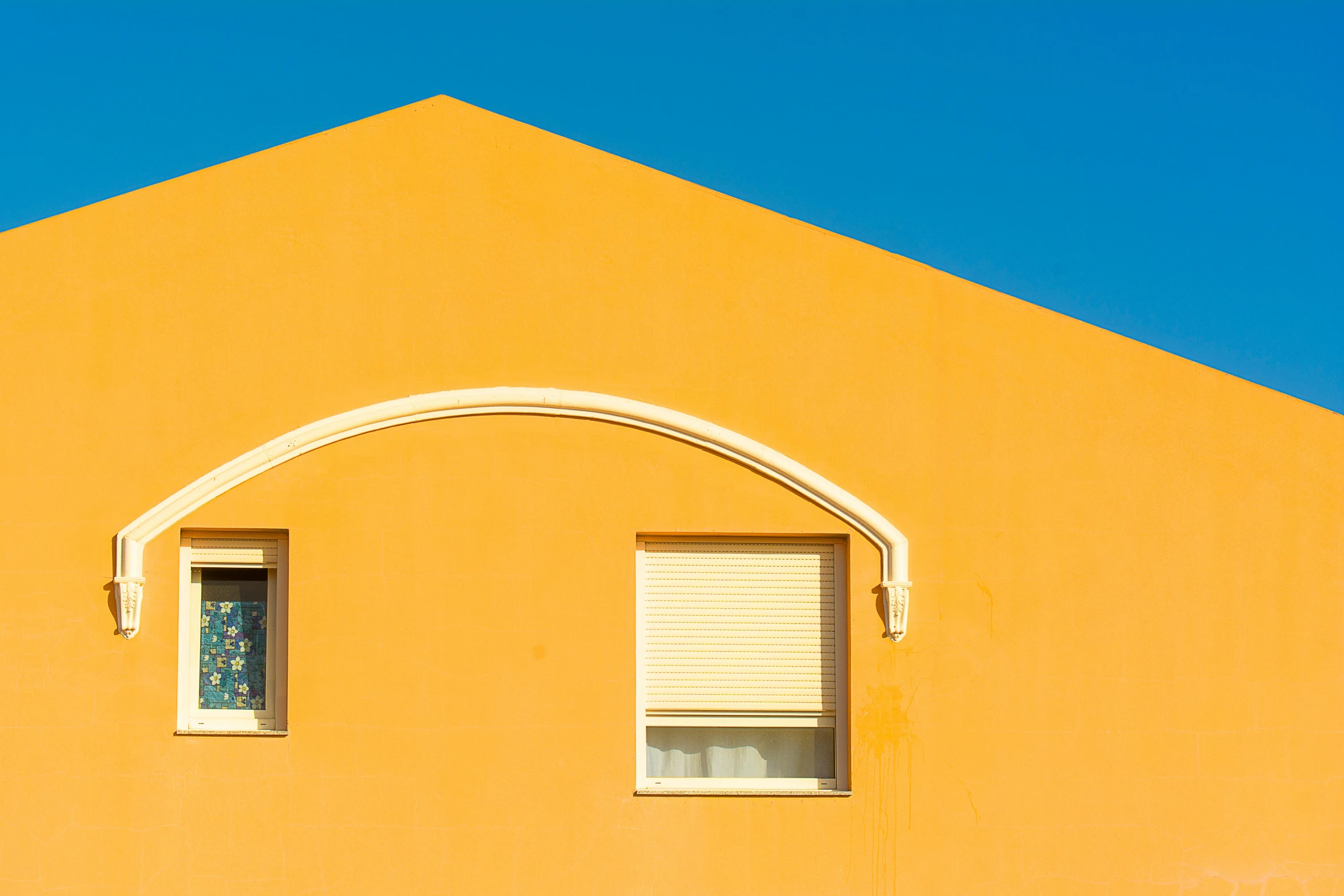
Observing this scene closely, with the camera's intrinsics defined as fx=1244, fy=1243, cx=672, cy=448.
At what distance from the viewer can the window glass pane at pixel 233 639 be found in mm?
6637

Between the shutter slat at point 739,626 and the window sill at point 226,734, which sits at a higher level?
the shutter slat at point 739,626

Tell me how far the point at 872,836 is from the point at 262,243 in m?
4.49

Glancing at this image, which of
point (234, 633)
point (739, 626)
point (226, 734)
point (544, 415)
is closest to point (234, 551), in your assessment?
point (234, 633)

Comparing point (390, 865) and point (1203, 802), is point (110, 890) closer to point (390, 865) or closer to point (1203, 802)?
point (390, 865)

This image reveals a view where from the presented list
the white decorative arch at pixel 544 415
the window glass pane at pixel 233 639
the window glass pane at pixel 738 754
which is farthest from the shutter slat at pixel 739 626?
the window glass pane at pixel 233 639

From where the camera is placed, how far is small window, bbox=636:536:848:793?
664 cm

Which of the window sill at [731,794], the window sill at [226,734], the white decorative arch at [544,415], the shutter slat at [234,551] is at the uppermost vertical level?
the white decorative arch at [544,415]

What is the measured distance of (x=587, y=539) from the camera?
655 cm

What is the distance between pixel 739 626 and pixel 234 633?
8.91 ft

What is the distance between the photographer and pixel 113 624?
6465 millimetres

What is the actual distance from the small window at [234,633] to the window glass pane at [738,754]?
2.03 meters

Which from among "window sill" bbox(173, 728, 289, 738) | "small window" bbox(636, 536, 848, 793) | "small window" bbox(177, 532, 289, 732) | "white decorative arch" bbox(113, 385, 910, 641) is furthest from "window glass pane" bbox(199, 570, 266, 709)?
"small window" bbox(636, 536, 848, 793)

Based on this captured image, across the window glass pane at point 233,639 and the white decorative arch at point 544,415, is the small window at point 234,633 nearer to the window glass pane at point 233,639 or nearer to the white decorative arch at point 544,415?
the window glass pane at point 233,639

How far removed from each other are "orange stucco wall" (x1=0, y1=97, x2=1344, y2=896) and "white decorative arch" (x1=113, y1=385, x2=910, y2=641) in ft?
0.26
